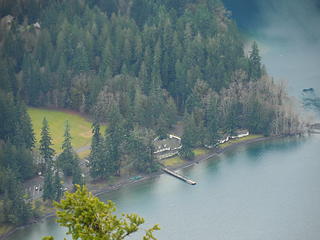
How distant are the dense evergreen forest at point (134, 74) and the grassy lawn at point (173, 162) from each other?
1521 mm

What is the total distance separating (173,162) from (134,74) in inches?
670

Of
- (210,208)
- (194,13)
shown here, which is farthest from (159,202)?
(194,13)

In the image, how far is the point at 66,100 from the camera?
9731 centimetres

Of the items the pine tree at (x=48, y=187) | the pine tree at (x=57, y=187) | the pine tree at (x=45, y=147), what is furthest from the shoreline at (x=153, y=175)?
the pine tree at (x=45, y=147)

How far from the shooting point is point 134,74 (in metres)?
98.9

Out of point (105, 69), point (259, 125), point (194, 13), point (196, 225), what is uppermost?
point (194, 13)

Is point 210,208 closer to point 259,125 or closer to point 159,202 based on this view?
point 159,202

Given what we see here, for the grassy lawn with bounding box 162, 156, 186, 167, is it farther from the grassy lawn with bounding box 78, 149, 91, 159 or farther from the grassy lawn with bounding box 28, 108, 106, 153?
the grassy lawn with bounding box 28, 108, 106, 153

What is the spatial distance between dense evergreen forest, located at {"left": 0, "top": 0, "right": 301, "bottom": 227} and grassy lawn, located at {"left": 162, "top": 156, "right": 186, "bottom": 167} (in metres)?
1.52

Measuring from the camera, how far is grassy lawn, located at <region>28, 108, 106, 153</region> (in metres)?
87.9

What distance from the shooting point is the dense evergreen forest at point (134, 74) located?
86562 millimetres

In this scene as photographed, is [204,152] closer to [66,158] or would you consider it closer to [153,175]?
[153,175]

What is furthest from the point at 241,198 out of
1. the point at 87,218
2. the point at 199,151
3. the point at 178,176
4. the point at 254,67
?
the point at 87,218

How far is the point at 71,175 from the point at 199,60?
2610 cm
